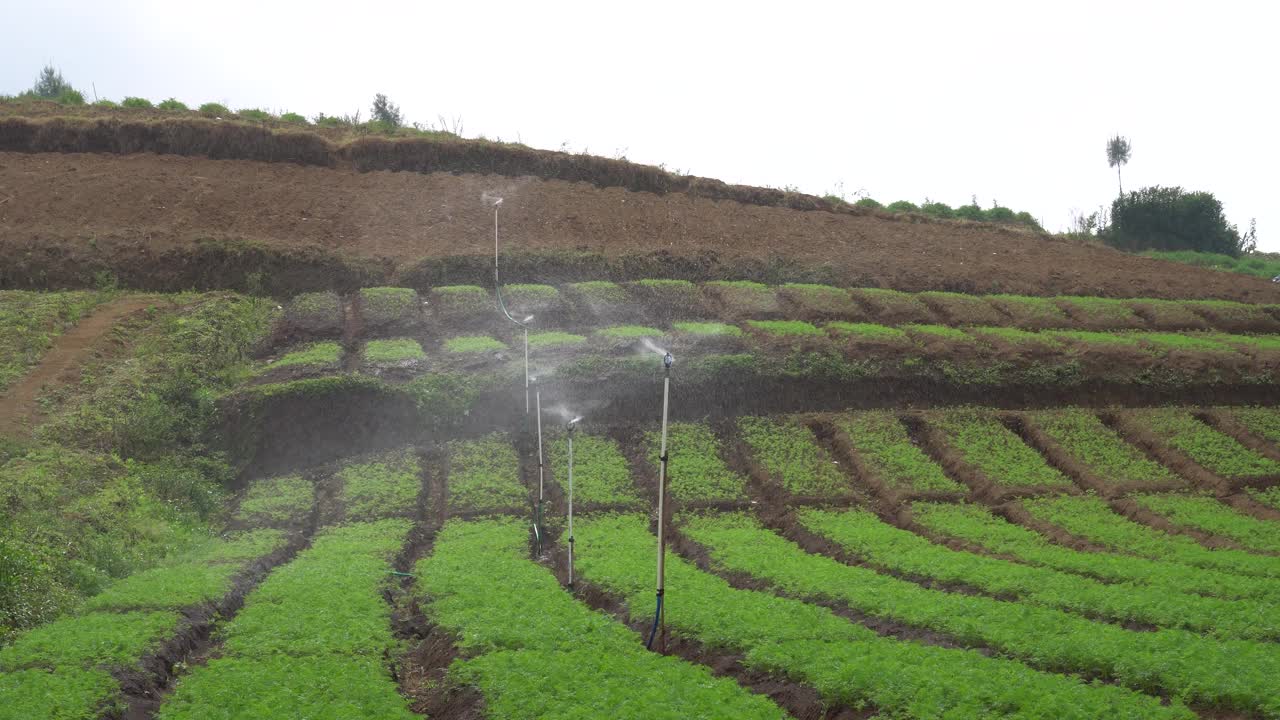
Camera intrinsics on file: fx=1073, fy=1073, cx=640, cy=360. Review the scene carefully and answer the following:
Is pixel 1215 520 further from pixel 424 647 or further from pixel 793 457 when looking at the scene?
pixel 424 647

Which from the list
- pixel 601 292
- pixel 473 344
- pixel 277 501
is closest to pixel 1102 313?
pixel 601 292

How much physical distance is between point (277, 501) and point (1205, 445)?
24.3 m

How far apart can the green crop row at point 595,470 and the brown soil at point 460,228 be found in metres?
12.6

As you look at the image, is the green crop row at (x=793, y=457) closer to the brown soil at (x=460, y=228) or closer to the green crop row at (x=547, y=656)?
Answer: the green crop row at (x=547, y=656)

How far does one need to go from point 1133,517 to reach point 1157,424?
6.94 m

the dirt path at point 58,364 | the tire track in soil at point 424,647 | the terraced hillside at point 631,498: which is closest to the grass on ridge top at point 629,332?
the terraced hillside at point 631,498

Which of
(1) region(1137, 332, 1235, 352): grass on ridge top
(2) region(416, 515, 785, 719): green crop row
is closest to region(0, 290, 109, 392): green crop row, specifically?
(2) region(416, 515, 785, 719): green crop row

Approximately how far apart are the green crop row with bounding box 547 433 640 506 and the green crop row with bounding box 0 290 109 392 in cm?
1417

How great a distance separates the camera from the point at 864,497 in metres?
26.3

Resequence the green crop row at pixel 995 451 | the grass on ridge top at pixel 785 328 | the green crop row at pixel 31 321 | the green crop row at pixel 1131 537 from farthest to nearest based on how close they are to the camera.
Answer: the grass on ridge top at pixel 785 328 < the green crop row at pixel 31 321 < the green crop row at pixel 995 451 < the green crop row at pixel 1131 537

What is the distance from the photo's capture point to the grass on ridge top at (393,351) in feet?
103

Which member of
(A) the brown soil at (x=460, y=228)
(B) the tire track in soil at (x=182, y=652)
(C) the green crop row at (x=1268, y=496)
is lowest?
(B) the tire track in soil at (x=182, y=652)

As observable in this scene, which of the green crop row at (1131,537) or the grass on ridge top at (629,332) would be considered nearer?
the green crop row at (1131,537)

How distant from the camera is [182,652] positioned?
16156mm
